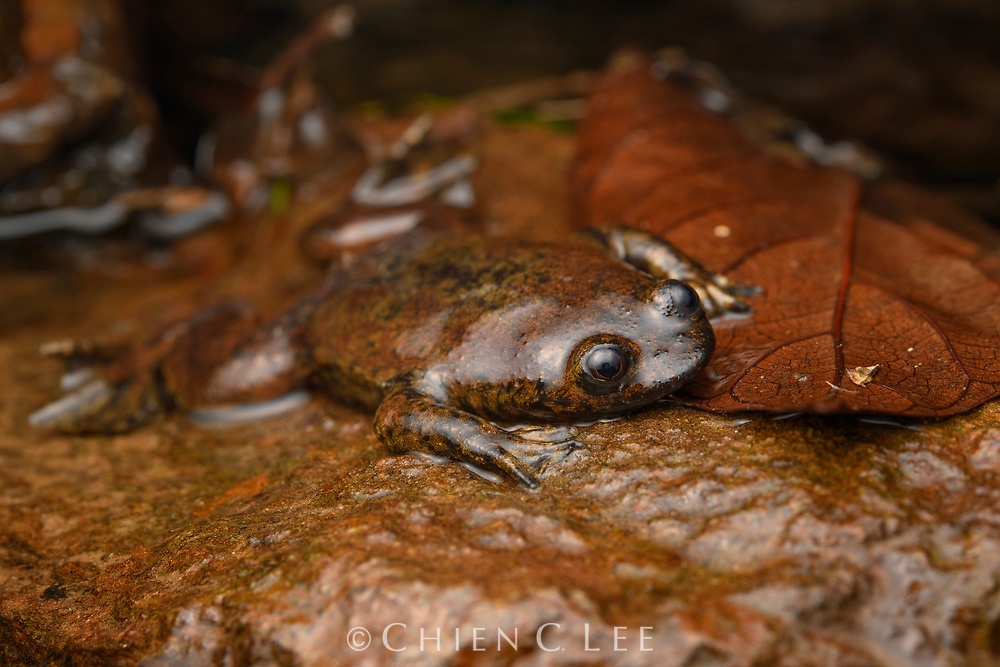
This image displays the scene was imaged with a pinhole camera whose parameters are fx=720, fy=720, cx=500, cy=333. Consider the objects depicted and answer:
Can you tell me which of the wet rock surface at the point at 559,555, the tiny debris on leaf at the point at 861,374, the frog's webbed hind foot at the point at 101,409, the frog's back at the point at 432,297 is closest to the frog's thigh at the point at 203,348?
the frog's webbed hind foot at the point at 101,409

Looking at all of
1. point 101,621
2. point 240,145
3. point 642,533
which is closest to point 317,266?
point 240,145

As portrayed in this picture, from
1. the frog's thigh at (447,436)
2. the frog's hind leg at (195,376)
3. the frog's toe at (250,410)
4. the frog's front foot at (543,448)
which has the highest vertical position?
the frog's thigh at (447,436)

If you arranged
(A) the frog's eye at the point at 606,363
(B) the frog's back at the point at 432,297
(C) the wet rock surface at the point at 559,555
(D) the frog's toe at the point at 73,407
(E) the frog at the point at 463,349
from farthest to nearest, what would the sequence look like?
1. (D) the frog's toe at the point at 73,407
2. (B) the frog's back at the point at 432,297
3. (E) the frog at the point at 463,349
4. (A) the frog's eye at the point at 606,363
5. (C) the wet rock surface at the point at 559,555

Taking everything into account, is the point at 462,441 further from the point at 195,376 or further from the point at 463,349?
the point at 195,376

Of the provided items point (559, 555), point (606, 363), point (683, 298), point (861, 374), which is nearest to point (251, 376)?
point (606, 363)

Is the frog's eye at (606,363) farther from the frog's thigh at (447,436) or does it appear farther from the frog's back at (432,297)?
the frog's thigh at (447,436)

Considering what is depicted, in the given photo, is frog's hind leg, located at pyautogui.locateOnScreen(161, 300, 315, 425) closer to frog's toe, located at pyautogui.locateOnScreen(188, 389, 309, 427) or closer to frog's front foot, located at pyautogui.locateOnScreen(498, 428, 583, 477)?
frog's toe, located at pyautogui.locateOnScreen(188, 389, 309, 427)

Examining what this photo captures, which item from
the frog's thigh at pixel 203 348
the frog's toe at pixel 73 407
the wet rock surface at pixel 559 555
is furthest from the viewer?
the frog's toe at pixel 73 407

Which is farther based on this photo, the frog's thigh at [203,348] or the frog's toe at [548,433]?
the frog's thigh at [203,348]

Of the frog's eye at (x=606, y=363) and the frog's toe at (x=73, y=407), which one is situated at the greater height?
the frog's eye at (x=606, y=363)
